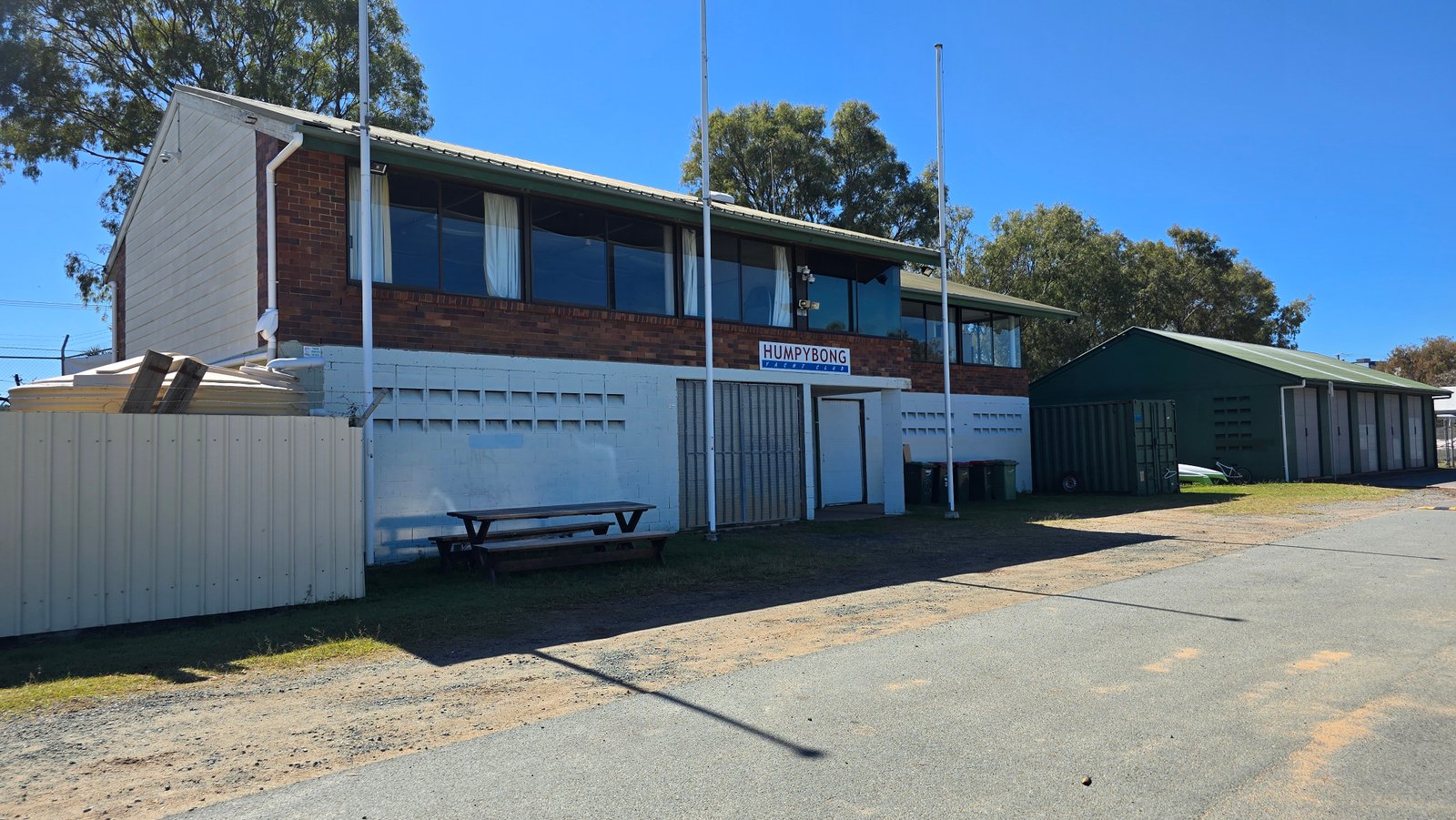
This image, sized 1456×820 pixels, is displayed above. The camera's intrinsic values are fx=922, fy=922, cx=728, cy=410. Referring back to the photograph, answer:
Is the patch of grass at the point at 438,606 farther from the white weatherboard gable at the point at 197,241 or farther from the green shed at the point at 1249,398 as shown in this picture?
the green shed at the point at 1249,398

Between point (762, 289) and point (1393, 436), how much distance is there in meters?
27.3

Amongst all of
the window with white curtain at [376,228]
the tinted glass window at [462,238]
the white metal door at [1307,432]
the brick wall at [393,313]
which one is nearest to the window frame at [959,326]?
the white metal door at [1307,432]

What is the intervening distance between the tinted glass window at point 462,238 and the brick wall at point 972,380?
38.3 ft

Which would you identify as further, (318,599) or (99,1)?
(99,1)

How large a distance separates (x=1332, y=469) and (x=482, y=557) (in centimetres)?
2681

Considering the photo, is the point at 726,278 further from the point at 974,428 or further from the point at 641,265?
the point at 974,428

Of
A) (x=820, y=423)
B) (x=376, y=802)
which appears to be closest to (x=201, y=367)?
(x=376, y=802)

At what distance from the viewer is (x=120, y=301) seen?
59.5 feet

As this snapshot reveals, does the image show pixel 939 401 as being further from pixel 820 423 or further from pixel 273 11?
pixel 273 11

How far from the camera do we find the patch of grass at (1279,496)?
17750 mm

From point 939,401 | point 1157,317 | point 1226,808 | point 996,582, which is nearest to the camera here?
point 1226,808

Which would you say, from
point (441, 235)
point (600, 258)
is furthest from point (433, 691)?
point (600, 258)

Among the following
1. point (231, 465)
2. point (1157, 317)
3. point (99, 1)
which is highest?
point (99, 1)

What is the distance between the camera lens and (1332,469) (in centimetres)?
2731
